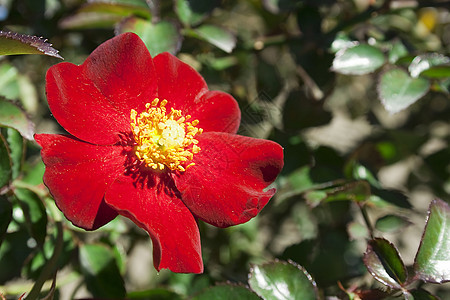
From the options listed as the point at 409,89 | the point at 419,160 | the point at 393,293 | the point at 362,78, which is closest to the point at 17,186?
the point at 393,293

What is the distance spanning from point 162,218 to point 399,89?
1.73 feet

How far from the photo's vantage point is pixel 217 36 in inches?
39.0

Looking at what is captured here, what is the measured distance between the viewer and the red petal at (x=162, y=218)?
68cm

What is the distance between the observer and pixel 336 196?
934 millimetres

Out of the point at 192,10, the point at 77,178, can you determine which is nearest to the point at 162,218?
the point at 77,178

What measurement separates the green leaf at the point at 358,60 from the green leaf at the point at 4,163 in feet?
1.95

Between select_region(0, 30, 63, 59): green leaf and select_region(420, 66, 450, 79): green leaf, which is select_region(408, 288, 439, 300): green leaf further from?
select_region(0, 30, 63, 59): green leaf

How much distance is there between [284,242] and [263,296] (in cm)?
115

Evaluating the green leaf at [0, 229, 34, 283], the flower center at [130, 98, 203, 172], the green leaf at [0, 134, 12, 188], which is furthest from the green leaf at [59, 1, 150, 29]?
the green leaf at [0, 229, 34, 283]

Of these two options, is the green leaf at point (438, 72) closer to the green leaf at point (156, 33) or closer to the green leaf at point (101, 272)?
the green leaf at point (156, 33)

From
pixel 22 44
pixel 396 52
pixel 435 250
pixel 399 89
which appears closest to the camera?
pixel 22 44

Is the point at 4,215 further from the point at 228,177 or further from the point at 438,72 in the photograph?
the point at 438,72

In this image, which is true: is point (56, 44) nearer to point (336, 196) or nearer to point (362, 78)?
point (336, 196)

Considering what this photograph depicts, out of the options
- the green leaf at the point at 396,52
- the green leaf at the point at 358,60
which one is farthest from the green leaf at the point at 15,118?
the green leaf at the point at 396,52
